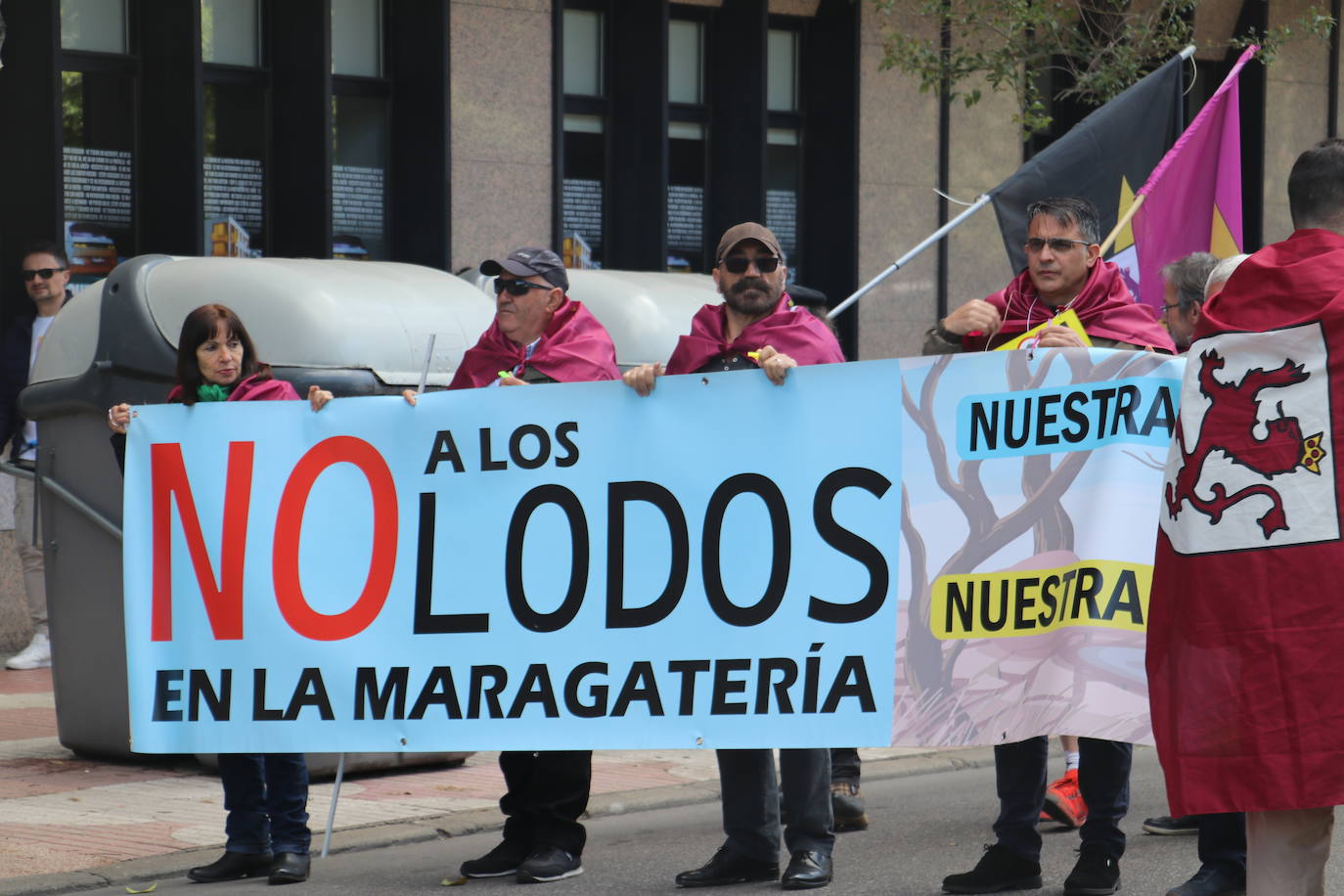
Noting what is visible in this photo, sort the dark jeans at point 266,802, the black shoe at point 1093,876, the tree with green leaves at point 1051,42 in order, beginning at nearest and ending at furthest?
the black shoe at point 1093,876 < the dark jeans at point 266,802 < the tree with green leaves at point 1051,42

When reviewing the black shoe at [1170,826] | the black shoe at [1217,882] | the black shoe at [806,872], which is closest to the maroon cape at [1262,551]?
the black shoe at [1217,882]

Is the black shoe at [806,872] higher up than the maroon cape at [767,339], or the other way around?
the maroon cape at [767,339]

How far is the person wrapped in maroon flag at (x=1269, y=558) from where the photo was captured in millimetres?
4141

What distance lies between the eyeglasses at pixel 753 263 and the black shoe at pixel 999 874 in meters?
1.89

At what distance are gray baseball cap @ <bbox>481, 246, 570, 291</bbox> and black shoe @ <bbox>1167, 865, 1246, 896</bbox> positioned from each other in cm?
268

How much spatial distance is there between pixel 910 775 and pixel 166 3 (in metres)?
7.22

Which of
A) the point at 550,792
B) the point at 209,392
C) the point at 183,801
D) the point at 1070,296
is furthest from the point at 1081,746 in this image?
the point at 183,801

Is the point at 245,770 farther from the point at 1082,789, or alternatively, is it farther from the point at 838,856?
the point at 1082,789

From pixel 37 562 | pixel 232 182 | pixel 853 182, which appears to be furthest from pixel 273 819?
pixel 853 182

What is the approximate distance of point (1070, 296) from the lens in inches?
232

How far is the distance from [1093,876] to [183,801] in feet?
11.9

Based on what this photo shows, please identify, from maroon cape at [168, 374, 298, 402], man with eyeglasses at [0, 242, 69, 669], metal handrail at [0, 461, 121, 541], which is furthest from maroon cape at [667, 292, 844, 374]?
man with eyeglasses at [0, 242, 69, 669]

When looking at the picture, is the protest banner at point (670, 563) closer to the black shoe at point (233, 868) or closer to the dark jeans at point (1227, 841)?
the black shoe at point (233, 868)

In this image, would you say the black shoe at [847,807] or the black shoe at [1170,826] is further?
the black shoe at [847,807]
